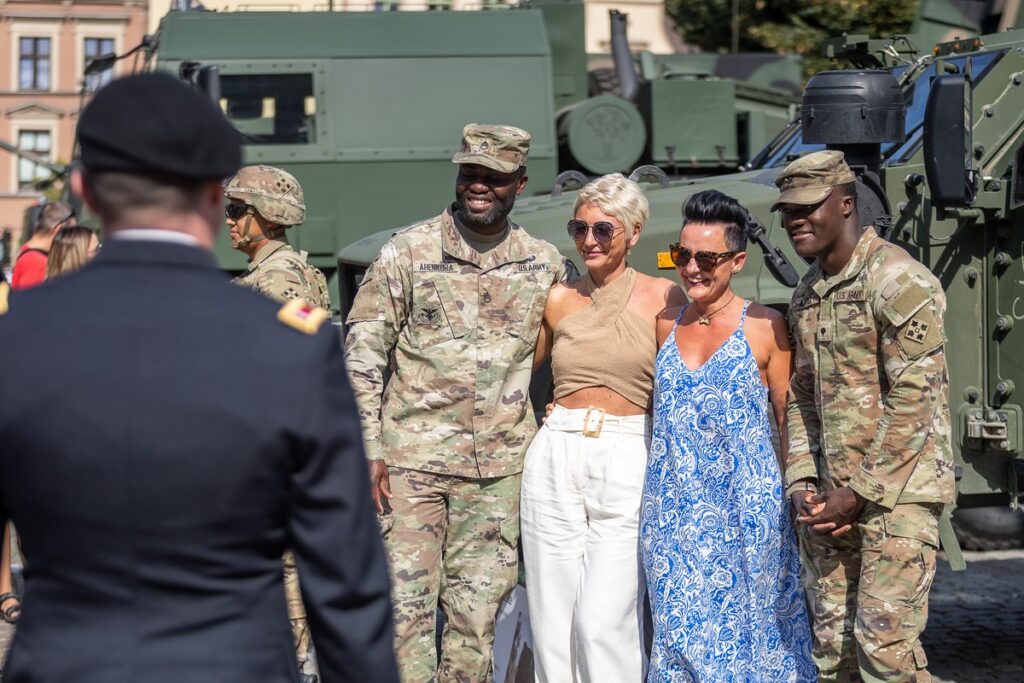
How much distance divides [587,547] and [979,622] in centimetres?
346

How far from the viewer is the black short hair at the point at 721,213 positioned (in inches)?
180

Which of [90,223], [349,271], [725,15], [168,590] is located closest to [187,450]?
[168,590]

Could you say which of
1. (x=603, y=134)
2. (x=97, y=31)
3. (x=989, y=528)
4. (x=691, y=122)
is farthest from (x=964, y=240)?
(x=97, y=31)

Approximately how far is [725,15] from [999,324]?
20.0m

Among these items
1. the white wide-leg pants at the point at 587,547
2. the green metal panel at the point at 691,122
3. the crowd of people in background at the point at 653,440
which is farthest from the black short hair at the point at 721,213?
the green metal panel at the point at 691,122

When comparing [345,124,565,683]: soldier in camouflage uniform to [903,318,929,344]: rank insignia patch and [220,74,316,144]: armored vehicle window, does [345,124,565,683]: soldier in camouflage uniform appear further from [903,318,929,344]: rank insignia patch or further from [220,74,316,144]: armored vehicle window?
[220,74,316,144]: armored vehicle window

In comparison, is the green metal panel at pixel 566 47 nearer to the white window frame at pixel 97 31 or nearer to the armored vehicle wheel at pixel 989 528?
the armored vehicle wheel at pixel 989 528

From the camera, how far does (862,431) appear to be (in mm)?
4355

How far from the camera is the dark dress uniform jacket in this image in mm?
2027

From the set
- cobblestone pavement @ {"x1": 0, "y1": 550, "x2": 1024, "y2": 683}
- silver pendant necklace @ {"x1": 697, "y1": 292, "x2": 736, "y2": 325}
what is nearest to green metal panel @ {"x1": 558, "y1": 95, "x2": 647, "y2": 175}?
cobblestone pavement @ {"x1": 0, "y1": 550, "x2": 1024, "y2": 683}

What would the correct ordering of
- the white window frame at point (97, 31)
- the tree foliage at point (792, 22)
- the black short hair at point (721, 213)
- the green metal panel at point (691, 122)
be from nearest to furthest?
1. the black short hair at point (721, 213)
2. the green metal panel at point (691, 122)
3. the tree foliage at point (792, 22)
4. the white window frame at point (97, 31)

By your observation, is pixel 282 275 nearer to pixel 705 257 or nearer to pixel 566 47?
pixel 705 257

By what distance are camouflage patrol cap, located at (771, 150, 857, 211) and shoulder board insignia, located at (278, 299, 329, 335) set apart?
2.48 meters

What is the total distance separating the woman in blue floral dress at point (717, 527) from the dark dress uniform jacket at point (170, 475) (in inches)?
95.7
